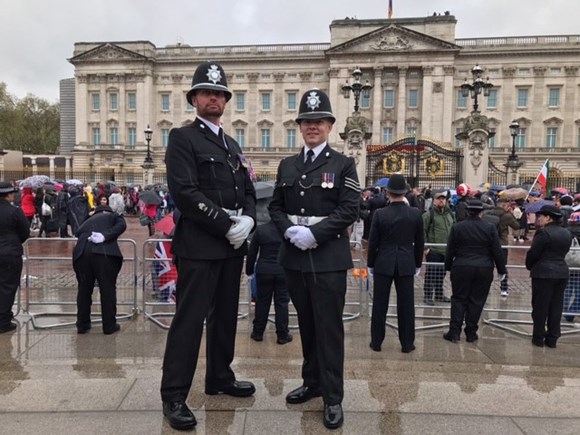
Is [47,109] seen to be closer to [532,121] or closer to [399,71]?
[399,71]

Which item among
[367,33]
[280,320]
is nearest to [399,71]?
[367,33]

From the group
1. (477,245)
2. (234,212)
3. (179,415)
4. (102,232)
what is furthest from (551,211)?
(102,232)

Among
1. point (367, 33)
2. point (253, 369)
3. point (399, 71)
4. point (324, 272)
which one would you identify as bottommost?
point (253, 369)

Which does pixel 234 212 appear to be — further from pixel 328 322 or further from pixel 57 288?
pixel 57 288

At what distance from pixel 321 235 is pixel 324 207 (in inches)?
10.3

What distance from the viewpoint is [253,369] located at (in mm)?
4910

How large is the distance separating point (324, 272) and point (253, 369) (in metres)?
1.68

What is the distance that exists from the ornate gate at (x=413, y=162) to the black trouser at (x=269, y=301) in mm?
20277

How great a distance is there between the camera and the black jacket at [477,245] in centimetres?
605

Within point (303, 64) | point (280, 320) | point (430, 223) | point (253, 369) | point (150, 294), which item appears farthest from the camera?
point (303, 64)

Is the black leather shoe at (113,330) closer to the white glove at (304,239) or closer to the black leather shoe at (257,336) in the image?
the black leather shoe at (257,336)

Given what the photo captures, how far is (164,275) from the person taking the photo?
23.5ft

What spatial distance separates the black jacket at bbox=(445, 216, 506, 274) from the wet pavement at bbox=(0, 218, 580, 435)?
98 cm

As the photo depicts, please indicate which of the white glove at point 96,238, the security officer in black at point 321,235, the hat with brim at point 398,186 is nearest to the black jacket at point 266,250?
the hat with brim at point 398,186
